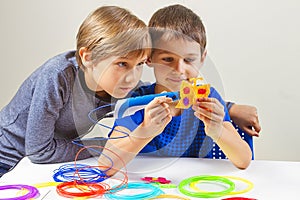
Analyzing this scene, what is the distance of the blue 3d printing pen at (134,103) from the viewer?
2.56 ft

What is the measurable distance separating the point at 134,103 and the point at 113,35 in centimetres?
17

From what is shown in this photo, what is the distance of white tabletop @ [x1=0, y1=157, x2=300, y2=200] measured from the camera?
0.78 meters

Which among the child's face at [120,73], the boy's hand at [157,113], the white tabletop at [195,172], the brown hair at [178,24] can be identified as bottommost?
the white tabletop at [195,172]

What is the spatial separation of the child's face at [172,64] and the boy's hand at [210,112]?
50mm

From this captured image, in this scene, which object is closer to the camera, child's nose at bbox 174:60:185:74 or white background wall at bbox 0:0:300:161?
child's nose at bbox 174:60:185:74

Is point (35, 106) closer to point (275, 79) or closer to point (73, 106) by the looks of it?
point (73, 106)

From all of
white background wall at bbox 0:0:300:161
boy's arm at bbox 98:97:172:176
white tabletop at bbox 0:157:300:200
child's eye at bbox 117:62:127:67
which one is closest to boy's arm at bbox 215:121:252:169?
white tabletop at bbox 0:157:300:200

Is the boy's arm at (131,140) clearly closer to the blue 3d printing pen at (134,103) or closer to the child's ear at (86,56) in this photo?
the blue 3d printing pen at (134,103)

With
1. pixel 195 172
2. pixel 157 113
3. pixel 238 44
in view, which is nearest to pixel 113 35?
pixel 157 113

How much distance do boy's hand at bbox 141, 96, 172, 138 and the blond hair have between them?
0.30ft

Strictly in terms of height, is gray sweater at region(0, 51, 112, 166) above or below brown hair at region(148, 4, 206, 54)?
below

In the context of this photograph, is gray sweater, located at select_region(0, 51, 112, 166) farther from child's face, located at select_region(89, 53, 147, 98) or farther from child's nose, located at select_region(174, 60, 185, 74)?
child's nose, located at select_region(174, 60, 185, 74)

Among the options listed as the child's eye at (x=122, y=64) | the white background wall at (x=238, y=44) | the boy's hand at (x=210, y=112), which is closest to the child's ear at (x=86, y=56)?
the child's eye at (x=122, y=64)

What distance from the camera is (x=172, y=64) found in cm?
80
